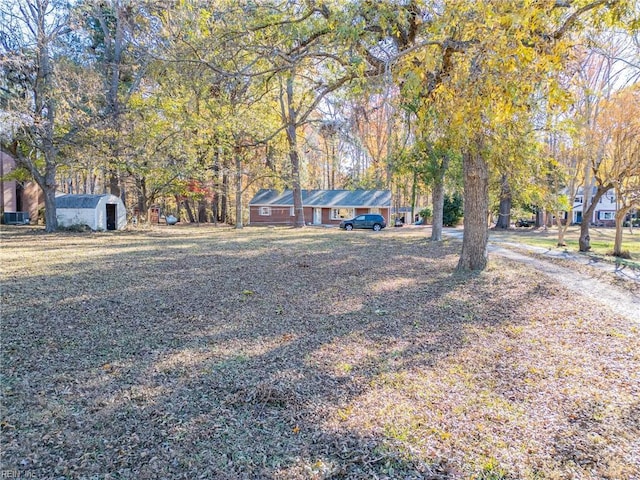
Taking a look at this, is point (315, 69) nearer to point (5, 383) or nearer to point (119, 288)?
point (119, 288)

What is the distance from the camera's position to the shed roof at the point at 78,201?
20.8 meters

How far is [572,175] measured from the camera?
16.8m

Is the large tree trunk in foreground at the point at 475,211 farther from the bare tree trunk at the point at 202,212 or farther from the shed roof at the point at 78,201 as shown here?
the bare tree trunk at the point at 202,212

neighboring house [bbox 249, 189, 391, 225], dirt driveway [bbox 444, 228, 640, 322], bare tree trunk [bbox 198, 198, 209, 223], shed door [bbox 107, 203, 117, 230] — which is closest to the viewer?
dirt driveway [bbox 444, 228, 640, 322]

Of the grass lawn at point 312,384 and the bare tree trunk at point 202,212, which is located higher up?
the bare tree trunk at point 202,212

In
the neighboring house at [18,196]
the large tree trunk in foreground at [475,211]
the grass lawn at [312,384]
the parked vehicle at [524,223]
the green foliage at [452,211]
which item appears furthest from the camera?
the parked vehicle at [524,223]

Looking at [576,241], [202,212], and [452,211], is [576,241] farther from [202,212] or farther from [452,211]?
[202,212]

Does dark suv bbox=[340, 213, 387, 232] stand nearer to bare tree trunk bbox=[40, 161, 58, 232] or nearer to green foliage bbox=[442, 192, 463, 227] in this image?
green foliage bbox=[442, 192, 463, 227]

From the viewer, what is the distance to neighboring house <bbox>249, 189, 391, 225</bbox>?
124 ft

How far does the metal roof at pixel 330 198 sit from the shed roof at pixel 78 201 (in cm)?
1905

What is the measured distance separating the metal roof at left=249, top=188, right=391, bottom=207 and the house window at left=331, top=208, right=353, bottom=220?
0.57 m

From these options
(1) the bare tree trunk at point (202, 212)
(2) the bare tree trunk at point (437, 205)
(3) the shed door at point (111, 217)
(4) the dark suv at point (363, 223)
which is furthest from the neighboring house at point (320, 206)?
(2) the bare tree trunk at point (437, 205)

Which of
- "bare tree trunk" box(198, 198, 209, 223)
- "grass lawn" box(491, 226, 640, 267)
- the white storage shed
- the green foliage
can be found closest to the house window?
the green foliage

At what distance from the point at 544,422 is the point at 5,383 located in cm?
448
